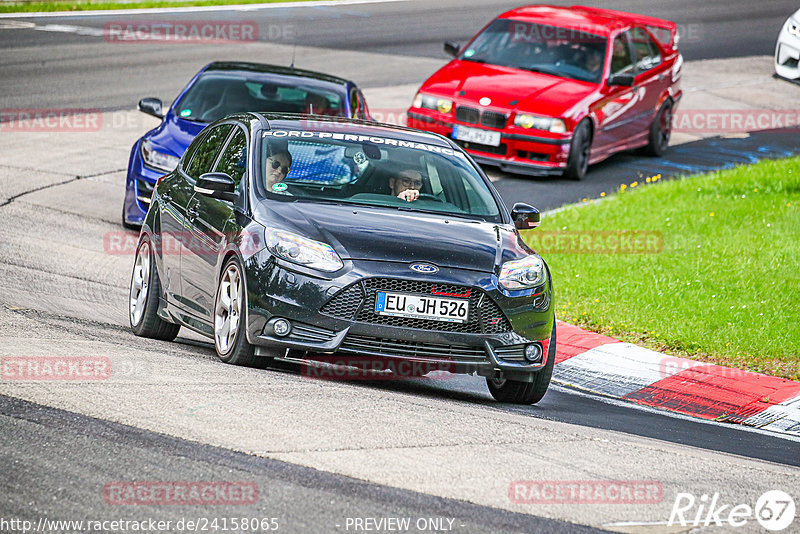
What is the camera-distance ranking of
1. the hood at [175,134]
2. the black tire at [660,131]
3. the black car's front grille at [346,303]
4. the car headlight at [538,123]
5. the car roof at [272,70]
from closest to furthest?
the black car's front grille at [346,303], the hood at [175,134], the car roof at [272,70], the car headlight at [538,123], the black tire at [660,131]

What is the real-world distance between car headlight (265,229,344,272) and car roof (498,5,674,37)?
37.4 feet

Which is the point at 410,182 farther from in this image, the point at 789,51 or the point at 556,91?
the point at 556,91

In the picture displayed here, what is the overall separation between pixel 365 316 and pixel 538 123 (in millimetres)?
9371

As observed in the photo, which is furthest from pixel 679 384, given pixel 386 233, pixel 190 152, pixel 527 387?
pixel 190 152

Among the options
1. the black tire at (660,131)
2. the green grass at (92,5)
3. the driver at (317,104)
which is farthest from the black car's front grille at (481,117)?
the green grass at (92,5)

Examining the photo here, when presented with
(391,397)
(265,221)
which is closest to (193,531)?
(391,397)

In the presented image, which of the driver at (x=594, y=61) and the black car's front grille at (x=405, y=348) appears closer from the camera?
the black car's front grille at (x=405, y=348)

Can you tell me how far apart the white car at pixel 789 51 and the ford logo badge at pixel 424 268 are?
25.6 feet

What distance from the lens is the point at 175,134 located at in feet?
44.2

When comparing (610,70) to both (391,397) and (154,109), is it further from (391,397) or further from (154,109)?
(391,397)

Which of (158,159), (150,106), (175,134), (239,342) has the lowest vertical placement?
(158,159)

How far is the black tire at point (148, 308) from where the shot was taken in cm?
920

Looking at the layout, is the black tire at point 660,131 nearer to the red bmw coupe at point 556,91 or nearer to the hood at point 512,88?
the red bmw coupe at point 556,91

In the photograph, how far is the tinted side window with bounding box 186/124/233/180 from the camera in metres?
9.26
